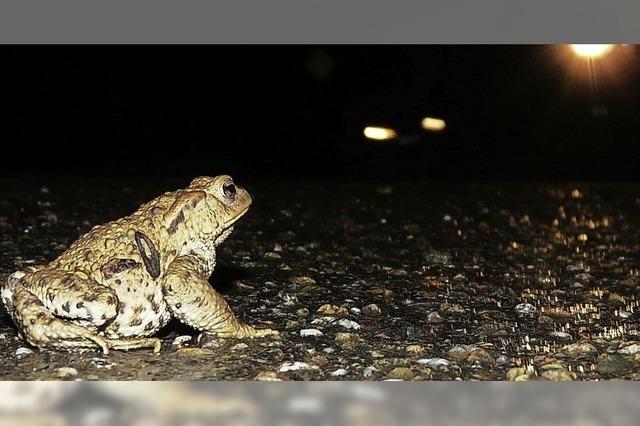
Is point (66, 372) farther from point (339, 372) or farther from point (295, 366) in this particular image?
point (339, 372)

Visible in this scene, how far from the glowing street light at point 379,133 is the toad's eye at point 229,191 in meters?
5.17

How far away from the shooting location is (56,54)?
8719mm

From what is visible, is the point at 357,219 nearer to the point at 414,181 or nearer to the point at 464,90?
the point at 414,181

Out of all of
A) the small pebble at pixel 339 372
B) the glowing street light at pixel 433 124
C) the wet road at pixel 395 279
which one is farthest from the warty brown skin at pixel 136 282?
the glowing street light at pixel 433 124

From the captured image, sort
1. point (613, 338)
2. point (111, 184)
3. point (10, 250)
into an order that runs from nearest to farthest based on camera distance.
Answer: point (613, 338)
point (10, 250)
point (111, 184)

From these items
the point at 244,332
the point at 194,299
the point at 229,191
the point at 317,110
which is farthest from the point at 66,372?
the point at 317,110

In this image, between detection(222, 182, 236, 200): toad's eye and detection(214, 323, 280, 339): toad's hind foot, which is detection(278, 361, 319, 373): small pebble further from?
detection(222, 182, 236, 200): toad's eye

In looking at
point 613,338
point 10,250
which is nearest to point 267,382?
point 613,338

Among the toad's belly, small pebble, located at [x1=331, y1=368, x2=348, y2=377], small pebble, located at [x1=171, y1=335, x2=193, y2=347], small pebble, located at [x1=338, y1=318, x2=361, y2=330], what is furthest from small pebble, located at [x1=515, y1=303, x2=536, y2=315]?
the toad's belly

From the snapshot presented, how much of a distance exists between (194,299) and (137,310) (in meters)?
0.19

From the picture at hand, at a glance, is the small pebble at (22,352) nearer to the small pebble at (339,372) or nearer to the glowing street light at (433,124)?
the small pebble at (339,372)

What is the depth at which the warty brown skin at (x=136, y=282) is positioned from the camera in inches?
109

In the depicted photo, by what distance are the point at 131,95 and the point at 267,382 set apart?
6.31 metres

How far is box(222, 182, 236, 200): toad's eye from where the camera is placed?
3.05 metres
